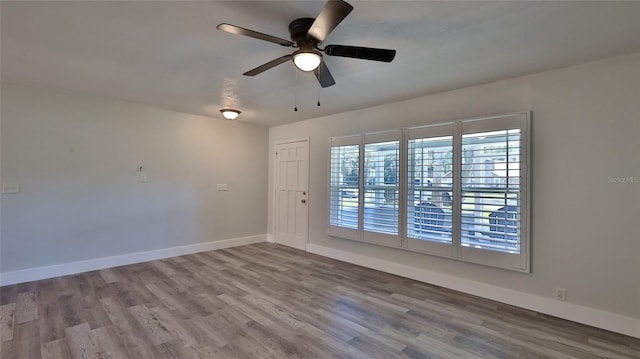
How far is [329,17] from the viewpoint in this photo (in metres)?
1.75

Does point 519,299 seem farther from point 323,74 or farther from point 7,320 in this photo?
point 7,320

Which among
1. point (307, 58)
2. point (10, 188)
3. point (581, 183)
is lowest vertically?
point (10, 188)

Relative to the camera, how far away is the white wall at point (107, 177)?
147 inches

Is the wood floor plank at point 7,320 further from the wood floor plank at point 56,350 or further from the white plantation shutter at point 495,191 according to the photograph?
the white plantation shutter at point 495,191

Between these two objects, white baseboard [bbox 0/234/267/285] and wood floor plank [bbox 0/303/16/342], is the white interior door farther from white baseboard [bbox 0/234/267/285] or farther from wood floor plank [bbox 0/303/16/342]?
wood floor plank [bbox 0/303/16/342]

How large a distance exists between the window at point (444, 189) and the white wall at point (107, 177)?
7.77 ft

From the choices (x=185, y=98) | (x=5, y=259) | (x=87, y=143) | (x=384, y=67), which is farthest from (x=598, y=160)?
(x=5, y=259)

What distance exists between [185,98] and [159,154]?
1212 mm

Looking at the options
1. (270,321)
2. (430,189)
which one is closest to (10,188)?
(270,321)

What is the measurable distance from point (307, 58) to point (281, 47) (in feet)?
1.68

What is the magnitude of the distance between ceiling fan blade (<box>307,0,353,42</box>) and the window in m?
2.32

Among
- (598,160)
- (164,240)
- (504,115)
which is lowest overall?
(164,240)

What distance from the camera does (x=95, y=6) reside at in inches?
78.8

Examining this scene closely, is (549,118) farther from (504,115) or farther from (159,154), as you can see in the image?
(159,154)
